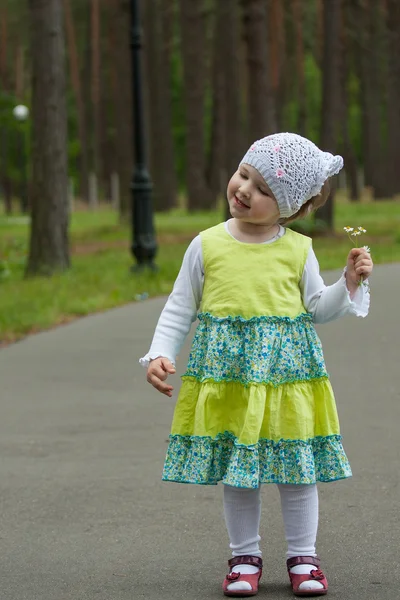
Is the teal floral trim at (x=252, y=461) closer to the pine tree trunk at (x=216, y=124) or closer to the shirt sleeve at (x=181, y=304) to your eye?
the shirt sleeve at (x=181, y=304)

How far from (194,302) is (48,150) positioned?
1384cm

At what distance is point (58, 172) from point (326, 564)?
13.9 meters

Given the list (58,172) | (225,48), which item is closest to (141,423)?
(58,172)

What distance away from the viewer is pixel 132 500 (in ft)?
19.2

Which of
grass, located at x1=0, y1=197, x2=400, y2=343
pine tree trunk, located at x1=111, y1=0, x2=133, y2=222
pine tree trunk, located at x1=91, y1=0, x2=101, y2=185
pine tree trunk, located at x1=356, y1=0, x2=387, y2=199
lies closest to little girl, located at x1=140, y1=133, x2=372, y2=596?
grass, located at x1=0, y1=197, x2=400, y2=343

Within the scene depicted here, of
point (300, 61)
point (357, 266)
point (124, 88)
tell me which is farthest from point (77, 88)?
point (357, 266)

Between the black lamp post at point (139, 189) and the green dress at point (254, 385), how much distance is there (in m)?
13.7

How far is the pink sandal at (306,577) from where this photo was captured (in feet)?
14.4

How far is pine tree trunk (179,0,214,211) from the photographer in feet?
121

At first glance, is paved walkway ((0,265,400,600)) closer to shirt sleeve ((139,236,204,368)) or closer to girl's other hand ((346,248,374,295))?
shirt sleeve ((139,236,204,368))

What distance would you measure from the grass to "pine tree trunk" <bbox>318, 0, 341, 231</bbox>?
5.70 feet

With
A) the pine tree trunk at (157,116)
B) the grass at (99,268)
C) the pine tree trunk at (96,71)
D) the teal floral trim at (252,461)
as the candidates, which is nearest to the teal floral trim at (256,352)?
the teal floral trim at (252,461)

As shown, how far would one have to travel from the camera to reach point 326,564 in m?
4.77

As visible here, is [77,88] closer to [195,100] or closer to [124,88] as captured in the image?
[195,100]
